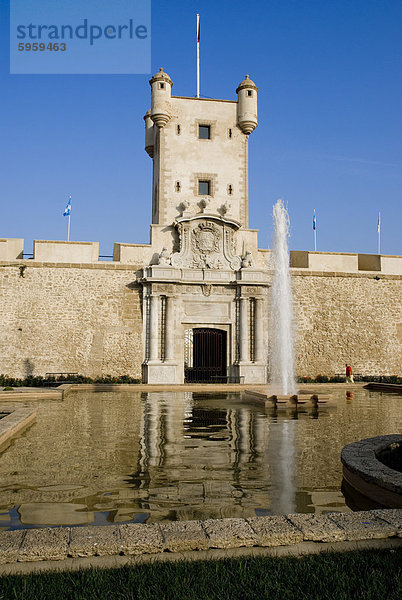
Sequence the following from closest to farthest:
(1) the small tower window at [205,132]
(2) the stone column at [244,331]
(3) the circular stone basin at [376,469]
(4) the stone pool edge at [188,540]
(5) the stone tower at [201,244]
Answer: (4) the stone pool edge at [188,540] → (3) the circular stone basin at [376,469] → (5) the stone tower at [201,244] → (2) the stone column at [244,331] → (1) the small tower window at [205,132]

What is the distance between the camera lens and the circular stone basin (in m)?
4.66

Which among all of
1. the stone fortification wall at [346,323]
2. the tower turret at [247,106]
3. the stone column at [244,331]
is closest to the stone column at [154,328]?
the stone column at [244,331]

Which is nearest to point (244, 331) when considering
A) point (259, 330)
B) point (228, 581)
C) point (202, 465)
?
point (259, 330)

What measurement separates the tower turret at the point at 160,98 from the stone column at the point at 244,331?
975 centimetres

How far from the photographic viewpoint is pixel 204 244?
952 inches

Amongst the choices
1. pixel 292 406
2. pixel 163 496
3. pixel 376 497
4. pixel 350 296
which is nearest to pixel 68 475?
pixel 163 496

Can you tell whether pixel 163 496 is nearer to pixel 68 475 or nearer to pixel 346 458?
pixel 68 475

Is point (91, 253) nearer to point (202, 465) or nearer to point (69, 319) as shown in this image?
point (69, 319)

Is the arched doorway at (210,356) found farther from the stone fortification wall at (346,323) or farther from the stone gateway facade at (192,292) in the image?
the stone fortification wall at (346,323)

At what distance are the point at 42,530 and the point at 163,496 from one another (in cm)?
168

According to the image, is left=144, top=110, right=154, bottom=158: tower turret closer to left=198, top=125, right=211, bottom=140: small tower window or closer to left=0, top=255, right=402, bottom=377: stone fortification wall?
left=198, top=125, right=211, bottom=140: small tower window

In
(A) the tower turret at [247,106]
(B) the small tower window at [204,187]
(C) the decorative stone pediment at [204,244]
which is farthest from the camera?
(A) the tower turret at [247,106]

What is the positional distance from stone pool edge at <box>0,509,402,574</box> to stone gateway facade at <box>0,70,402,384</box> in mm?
19159

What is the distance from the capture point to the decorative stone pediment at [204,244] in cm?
2411
